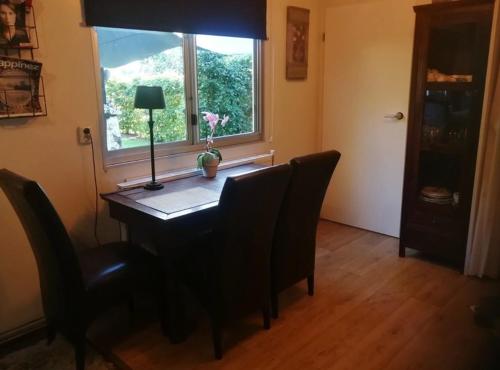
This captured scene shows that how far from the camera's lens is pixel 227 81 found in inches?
126

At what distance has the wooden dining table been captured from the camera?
6.77 ft

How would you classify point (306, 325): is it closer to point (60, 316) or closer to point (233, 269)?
point (233, 269)

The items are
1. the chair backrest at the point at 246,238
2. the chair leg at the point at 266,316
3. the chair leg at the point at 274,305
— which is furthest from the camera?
the chair leg at the point at 274,305

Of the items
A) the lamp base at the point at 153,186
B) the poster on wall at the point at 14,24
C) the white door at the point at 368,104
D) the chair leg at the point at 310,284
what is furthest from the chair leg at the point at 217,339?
the white door at the point at 368,104

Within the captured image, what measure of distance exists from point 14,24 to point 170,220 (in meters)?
1.18

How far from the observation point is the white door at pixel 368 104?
10.8 feet

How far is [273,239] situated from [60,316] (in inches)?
44.0

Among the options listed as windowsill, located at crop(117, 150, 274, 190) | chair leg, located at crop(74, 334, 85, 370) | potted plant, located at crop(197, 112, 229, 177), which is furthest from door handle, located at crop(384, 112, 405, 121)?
chair leg, located at crop(74, 334, 85, 370)

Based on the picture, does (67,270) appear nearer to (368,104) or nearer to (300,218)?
(300,218)

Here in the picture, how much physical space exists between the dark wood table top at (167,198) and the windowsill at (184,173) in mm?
40

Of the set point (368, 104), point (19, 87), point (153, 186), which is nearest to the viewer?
point (19, 87)

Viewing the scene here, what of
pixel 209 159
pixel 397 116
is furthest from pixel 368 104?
pixel 209 159

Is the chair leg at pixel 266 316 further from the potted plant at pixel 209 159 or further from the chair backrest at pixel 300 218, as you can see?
the potted plant at pixel 209 159

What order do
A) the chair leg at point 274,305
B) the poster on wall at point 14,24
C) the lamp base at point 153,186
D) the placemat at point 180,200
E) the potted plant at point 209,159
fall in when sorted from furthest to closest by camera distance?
1. the potted plant at point 209,159
2. the lamp base at point 153,186
3. the chair leg at point 274,305
4. the placemat at point 180,200
5. the poster on wall at point 14,24
